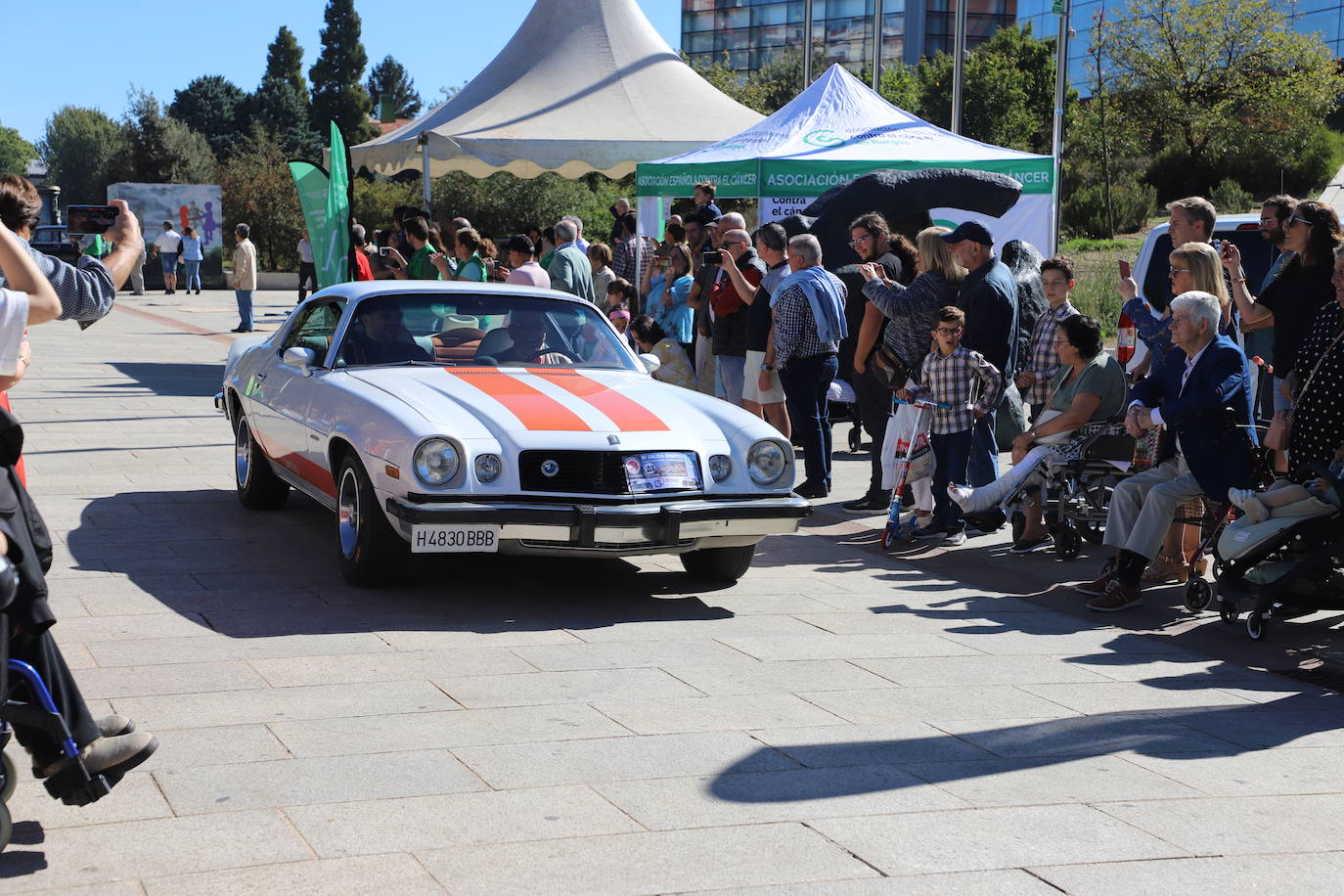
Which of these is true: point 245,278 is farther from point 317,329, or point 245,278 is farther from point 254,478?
point 317,329

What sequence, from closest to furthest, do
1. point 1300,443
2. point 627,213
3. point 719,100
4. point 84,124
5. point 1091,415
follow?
point 1300,443, point 1091,415, point 627,213, point 719,100, point 84,124

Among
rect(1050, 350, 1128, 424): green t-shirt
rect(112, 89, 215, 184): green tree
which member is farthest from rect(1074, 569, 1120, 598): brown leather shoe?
rect(112, 89, 215, 184): green tree

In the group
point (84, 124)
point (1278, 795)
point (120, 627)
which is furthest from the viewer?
point (84, 124)

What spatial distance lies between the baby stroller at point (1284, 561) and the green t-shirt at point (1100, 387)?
1.66 metres

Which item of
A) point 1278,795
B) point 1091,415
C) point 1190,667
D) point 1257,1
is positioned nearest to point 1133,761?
point 1278,795

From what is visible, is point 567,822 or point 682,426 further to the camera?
point 682,426

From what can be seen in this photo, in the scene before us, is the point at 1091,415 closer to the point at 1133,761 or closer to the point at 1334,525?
the point at 1334,525

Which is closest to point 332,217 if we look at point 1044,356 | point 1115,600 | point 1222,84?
point 1044,356

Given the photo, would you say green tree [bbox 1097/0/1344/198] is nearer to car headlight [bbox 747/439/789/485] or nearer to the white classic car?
the white classic car

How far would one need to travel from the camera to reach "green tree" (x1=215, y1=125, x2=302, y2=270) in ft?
150

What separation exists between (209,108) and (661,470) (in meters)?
93.0

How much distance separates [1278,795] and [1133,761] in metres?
0.47

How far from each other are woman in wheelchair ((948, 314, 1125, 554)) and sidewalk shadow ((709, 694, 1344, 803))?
2665 millimetres

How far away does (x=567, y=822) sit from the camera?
429 centimetres
